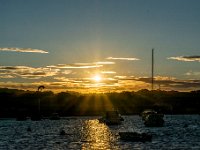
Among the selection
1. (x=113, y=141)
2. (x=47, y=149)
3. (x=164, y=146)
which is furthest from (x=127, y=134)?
(x=47, y=149)

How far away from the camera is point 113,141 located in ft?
460

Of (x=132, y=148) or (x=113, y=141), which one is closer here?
(x=132, y=148)

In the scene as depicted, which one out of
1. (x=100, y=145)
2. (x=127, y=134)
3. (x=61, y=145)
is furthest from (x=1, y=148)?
(x=127, y=134)

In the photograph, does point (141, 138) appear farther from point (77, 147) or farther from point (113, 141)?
point (77, 147)

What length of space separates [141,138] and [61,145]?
20.8 meters

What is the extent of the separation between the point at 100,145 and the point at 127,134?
1150 centimetres

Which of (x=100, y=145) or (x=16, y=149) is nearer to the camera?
(x=16, y=149)

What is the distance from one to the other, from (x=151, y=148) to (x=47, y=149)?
2331cm

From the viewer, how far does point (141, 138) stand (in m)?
134

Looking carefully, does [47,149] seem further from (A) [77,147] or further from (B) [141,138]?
(B) [141,138]

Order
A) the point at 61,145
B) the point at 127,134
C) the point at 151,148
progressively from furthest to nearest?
the point at 127,134 < the point at 61,145 < the point at 151,148

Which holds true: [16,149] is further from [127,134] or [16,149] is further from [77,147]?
[127,134]

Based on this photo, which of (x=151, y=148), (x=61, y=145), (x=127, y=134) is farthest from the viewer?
(x=127, y=134)

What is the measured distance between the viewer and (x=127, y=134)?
138 meters
